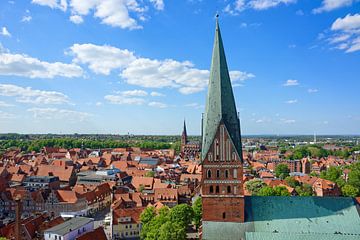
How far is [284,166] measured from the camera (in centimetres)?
16075

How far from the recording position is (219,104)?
4253 centimetres

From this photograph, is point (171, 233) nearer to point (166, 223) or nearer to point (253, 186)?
point (166, 223)

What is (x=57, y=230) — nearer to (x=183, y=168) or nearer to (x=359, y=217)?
(x=359, y=217)

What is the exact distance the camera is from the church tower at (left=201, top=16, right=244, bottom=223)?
41875 mm

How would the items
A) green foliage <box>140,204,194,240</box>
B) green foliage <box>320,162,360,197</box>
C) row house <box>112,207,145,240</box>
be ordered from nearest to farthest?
1. green foliage <box>140,204,194,240</box>
2. row house <box>112,207,145,240</box>
3. green foliage <box>320,162,360,197</box>

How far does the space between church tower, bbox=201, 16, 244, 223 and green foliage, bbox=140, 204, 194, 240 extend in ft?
35.0

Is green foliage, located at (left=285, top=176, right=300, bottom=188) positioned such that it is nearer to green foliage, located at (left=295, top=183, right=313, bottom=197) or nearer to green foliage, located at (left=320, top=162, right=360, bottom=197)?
green foliage, located at (left=295, top=183, right=313, bottom=197)

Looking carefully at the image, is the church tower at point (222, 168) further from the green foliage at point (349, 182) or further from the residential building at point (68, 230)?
the green foliage at point (349, 182)

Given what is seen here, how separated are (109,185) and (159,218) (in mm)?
60895

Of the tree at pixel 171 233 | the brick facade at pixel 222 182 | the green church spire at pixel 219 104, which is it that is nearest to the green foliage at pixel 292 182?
the tree at pixel 171 233

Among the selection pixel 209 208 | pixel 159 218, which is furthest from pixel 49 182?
pixel 209 208

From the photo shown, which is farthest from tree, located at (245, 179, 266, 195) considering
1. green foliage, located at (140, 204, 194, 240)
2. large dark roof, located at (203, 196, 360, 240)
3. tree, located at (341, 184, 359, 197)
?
large dark roof, located at (203, 196, 360, 240)

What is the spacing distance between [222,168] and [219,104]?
8.00 meters

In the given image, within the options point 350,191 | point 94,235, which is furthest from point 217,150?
point 350,191
